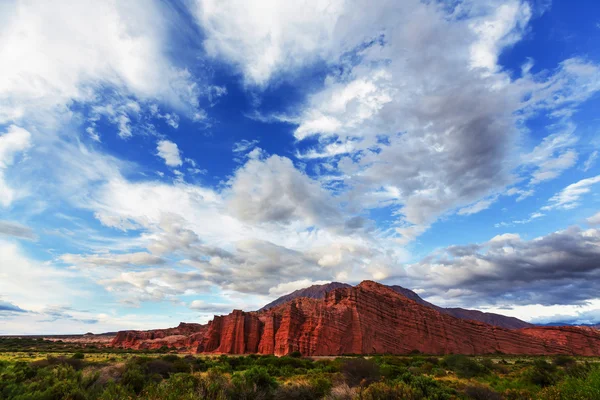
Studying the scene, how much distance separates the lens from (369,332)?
80.1 m

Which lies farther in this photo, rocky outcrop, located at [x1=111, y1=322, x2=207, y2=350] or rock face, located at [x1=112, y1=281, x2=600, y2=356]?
rocky outcrop, located at [x1=111, y1=322, x2=207, y2=350]

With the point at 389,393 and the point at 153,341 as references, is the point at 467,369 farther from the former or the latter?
the point at 153,341

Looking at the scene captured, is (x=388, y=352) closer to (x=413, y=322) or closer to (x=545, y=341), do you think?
(x=413, y=322)

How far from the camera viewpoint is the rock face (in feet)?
248

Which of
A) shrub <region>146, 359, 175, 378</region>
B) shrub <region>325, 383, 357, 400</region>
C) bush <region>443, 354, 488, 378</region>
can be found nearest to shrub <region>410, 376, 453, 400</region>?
shrub <region>325, 383, 357, 400</region>

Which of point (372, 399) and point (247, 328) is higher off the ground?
point (247, 328)

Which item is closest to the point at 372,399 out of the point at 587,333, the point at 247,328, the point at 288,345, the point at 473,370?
the point at 473,370

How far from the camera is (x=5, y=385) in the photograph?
35.4 ft

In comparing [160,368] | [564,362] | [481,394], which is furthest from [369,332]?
[481,394]

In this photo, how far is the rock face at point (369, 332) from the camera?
248 ft

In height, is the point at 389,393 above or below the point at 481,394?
above

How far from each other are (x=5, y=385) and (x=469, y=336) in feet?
363

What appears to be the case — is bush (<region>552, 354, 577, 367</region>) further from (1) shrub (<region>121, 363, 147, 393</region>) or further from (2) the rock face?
(2) the rock face

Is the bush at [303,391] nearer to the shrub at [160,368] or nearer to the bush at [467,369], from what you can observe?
the shrub at [160,368]
